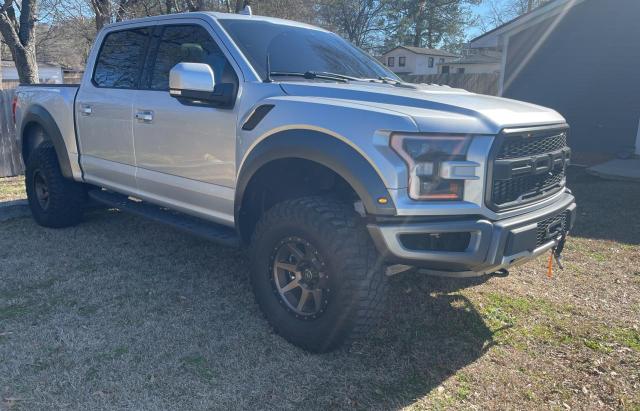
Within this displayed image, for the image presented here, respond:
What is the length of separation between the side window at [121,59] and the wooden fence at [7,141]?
460 cm

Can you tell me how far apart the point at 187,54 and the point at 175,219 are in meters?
1.31

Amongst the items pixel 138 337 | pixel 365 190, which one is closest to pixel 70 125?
pixel 138 337

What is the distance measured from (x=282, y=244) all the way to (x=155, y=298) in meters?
1.36

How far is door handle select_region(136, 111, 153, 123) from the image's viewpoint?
4.19 meters

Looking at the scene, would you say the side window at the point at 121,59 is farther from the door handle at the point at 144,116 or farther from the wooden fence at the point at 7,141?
the wooden fence at the point at 7,141

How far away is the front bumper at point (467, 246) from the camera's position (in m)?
2.69

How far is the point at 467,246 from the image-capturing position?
273 cm

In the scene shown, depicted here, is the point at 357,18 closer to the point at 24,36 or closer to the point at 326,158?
the point at 24,36

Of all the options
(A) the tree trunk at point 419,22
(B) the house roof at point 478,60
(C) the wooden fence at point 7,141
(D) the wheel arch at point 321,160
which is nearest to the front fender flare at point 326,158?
(D) the wheel arch at point 321,160

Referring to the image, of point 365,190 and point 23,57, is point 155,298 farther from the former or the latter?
point 23,57

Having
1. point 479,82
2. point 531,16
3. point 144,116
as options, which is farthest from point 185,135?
point 479,82

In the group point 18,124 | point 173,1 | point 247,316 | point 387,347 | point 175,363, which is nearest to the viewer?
A: point 175,363

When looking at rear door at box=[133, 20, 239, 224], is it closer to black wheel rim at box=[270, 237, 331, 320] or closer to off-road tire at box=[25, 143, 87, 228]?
black wheel rim at box=[270, 237, 331, 320]

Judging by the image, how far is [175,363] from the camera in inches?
122
